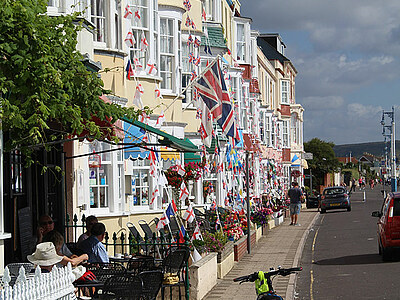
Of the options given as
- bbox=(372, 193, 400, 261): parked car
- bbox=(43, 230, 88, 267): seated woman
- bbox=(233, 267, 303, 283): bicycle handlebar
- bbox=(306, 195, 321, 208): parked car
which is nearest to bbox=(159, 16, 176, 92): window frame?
bbox=(372, 193, 400, 261): parked car

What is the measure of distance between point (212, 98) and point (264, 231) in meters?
14.0

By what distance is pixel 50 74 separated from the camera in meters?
8.20

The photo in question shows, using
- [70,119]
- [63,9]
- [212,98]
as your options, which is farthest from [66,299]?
[212,98]

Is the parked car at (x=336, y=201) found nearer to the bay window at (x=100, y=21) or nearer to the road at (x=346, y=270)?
the road at (x=346, y=270)

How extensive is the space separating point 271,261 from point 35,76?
12348mm

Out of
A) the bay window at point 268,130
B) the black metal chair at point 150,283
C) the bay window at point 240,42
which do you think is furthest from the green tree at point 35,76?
the bay window at point 268,130

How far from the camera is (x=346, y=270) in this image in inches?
693

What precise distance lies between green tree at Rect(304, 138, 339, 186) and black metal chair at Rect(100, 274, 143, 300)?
81.1 m

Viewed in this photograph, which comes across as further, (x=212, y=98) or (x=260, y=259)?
(x=260, y=259)

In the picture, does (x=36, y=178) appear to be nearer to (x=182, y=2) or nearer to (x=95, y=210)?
(x=95, y=210)

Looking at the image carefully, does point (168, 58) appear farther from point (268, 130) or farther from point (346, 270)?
point (268, 130)

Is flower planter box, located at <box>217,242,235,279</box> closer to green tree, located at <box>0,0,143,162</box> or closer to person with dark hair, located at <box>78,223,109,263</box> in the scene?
person with dark hair, located at <box>78,223,109,263</box>

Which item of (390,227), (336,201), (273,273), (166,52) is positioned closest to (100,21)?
(166,52)

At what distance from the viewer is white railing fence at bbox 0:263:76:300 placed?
247 inches
